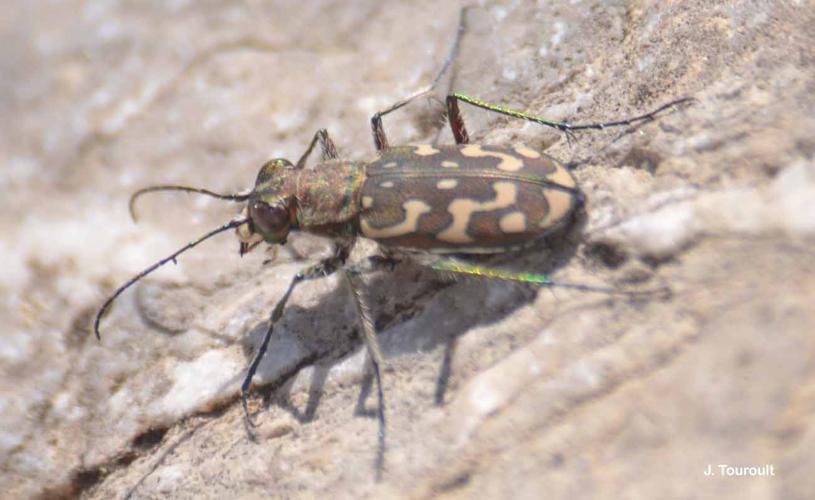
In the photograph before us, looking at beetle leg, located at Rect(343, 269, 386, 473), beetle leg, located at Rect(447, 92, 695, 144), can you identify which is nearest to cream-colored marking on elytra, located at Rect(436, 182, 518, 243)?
beetle leg, located at Rect(343, 269, 386, 473)

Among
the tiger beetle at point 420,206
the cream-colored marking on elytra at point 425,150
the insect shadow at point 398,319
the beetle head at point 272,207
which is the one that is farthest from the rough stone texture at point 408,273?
the cream-colored marking on elytra at point 425,150

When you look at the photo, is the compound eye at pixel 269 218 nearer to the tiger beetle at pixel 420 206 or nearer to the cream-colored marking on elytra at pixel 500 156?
the tiger beetle at pixel 420 206

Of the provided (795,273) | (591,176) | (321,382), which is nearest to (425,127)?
(591,176)

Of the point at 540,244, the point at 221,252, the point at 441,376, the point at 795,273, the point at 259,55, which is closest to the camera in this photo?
the point at 795,273

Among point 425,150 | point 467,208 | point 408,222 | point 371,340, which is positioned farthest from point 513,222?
Answer: point 371,340

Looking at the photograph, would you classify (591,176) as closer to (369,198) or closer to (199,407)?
(369,198)

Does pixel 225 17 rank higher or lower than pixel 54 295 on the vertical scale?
higher

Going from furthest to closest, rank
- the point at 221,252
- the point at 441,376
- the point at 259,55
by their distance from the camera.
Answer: the point at 259,55 → the point at 221,252 → the point at 441,376
